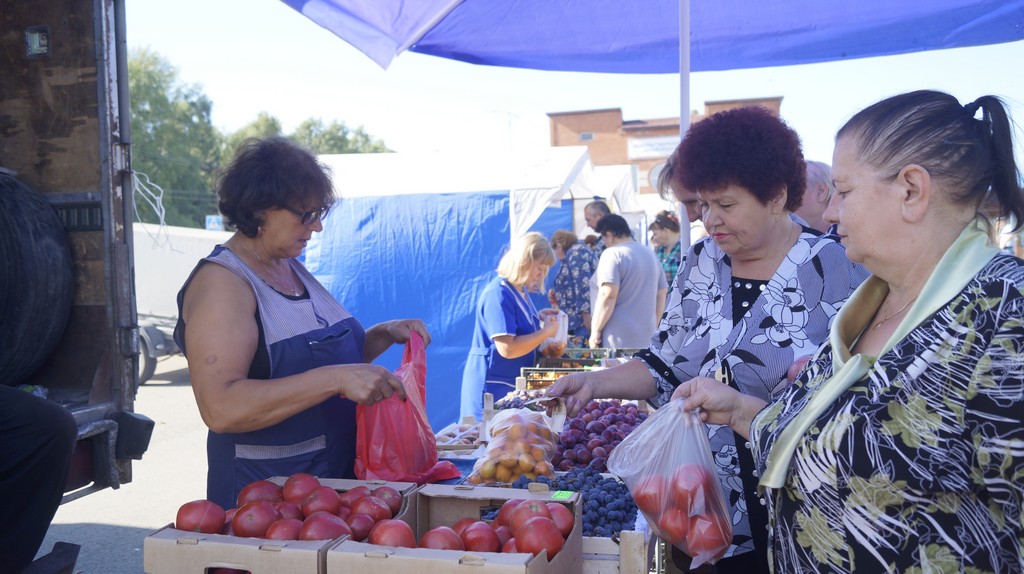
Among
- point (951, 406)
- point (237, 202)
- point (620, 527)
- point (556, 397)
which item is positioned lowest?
point (620, 527)

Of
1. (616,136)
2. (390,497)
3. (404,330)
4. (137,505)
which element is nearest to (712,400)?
(390,497)

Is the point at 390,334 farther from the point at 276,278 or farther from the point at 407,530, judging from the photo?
the point at 407,530

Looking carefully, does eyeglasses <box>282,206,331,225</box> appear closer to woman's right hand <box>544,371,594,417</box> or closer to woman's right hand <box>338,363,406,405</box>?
woman's right hand <box>338,363,406,405</box>

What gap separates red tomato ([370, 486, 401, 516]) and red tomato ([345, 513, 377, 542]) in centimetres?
12

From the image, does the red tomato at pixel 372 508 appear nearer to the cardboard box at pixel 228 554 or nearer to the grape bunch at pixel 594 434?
the cardboard box at pixel 228 554

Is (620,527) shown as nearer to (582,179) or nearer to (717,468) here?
(717,468)

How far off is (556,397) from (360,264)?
19.3 ft

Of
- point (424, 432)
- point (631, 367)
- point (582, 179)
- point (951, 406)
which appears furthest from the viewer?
point (582, 179)

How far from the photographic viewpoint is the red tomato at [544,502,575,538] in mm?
1686

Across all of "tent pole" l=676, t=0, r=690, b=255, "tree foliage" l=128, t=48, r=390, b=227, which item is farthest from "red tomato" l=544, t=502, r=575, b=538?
"tree foliage" l=128, t=48, r=390, b=227

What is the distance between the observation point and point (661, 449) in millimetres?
1847

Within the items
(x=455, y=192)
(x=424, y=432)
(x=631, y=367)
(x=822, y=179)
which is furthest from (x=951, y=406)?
(x=455, y=192)

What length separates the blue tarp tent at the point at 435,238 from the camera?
765 centimetres

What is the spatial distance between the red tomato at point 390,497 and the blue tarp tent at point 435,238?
5648 mm
